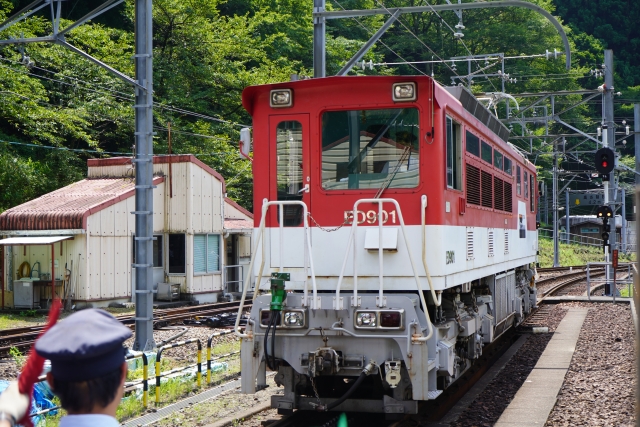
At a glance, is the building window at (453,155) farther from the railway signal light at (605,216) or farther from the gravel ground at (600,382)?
the railway signal light at (605,216)

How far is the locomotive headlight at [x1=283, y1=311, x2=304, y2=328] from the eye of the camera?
867 centimetres

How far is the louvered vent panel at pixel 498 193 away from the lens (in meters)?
13.1

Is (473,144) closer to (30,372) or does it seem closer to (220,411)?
(220,411)

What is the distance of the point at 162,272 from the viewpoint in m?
26.2

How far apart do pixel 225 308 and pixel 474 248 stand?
13246 mm

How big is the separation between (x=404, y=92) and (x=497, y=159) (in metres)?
4.70

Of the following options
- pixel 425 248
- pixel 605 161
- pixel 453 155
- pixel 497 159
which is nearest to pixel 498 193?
pixel 497 159

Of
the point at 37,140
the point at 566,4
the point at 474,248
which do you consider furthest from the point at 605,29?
the point at 474,248

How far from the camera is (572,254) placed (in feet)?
194

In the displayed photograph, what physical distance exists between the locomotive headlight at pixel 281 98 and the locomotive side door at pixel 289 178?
0.14m

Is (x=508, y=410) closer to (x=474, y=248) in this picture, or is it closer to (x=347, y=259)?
(x=474, y=248)

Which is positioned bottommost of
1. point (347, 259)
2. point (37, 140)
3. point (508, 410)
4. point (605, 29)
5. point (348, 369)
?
point (508, 410)

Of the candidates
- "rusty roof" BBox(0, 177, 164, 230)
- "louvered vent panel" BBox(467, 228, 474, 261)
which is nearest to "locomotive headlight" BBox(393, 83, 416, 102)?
"louvered vent panel" BBox(467, 228, 474, 261)

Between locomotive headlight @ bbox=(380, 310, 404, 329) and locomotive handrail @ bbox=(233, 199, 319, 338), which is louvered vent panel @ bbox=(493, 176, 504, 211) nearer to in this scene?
locomotive handrail @ bbox=(233, 199, 319, 338)
